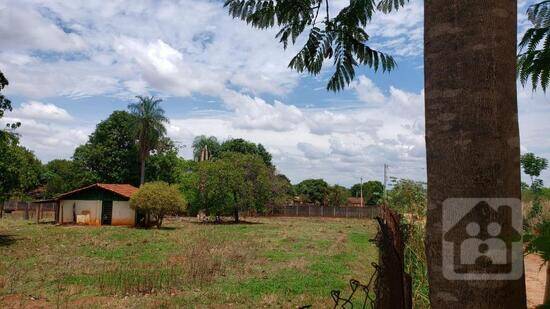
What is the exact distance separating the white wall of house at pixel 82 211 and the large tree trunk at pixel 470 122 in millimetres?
36406

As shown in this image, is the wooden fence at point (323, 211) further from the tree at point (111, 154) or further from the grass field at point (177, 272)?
the grass field at point (177, 272)

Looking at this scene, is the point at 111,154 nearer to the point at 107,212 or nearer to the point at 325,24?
the point at 107,212

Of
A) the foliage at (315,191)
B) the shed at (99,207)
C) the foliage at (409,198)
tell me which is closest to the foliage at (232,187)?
the shed at (99,207)

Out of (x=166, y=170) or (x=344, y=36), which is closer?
(x=344, y=36)

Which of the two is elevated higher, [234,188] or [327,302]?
[234,188]

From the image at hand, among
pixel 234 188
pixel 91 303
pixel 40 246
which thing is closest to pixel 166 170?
pixel 234 188

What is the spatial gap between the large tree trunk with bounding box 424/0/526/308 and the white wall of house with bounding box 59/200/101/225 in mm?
36406

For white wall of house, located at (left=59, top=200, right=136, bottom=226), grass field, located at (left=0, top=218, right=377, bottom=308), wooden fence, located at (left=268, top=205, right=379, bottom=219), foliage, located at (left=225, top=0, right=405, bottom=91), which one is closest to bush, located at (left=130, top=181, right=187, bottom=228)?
white wall of house, located at (left=59, top=200, right=136, bottom=226)

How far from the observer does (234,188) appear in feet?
130

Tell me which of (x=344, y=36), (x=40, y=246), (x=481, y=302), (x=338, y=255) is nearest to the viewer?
(x=481, y=302)

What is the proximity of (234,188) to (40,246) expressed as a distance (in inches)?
829

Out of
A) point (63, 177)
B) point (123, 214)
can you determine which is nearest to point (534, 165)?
point (123, 214)

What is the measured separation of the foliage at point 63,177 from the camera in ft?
157

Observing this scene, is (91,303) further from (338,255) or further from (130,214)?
(130,214)
